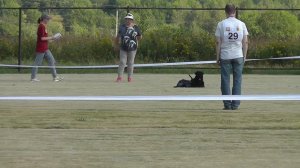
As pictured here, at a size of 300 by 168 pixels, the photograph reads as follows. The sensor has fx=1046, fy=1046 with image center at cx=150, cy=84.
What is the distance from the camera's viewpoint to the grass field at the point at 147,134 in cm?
1020

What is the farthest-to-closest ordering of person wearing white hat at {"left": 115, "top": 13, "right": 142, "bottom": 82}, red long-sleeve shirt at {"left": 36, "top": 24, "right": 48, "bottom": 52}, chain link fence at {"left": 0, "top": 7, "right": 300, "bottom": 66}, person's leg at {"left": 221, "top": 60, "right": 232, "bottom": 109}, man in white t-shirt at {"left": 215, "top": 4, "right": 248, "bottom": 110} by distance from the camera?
1. chain link fence at {"left": 0, "top": 7, "right": 300, "bottom": 66}
2. red long-sleeve shirt at {"left": 36, "top": 24, "right": 48, "bottom": 52}
3. person wearing white hat at {"left": 115, "top": 13, "right": 142, "bottom": 82}
4. person's leg at {"left": 221, "top": 60, "right": 232, "bottom": 109}
5. man in white t-shirt at {"left": 215, "top": 4, "right": 248, "bottom": 110}

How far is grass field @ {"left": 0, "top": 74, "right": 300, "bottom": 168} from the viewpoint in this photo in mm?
10195

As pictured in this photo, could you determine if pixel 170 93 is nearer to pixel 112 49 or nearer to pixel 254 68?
pixel 254 68

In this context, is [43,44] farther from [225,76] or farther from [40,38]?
[225,76]

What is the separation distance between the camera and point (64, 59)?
34.8 meters

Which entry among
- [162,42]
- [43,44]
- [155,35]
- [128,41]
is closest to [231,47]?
[128,41]

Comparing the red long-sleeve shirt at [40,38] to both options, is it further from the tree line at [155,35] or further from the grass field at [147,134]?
the tree line at [155,35]

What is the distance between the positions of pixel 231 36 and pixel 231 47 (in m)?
0.19

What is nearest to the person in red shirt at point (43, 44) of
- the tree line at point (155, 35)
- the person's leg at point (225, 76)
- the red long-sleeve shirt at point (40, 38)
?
the red long-sleeve shirt at point (40, 38)

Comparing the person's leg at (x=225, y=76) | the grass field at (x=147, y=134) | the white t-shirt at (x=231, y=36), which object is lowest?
the grass field at (x=147, y=134)

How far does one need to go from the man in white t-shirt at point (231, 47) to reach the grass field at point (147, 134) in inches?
14.8

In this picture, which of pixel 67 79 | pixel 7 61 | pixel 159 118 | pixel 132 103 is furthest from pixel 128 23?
pixel 7 61

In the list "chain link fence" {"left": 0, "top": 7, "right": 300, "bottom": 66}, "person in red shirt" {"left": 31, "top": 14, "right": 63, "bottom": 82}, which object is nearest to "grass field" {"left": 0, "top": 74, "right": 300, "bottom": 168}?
"person in red shirt" {"left": 31, "top": 14, "right": 63, "bottom": 82}

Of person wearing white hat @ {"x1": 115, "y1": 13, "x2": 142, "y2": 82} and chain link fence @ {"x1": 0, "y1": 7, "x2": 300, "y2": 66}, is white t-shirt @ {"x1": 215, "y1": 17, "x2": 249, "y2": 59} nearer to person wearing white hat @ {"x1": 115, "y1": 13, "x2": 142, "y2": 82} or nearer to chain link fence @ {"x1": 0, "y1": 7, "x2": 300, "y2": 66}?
person wearing white hat @ {"x1": 115, "y1": 13, "x2": 142, "y2": 82}
